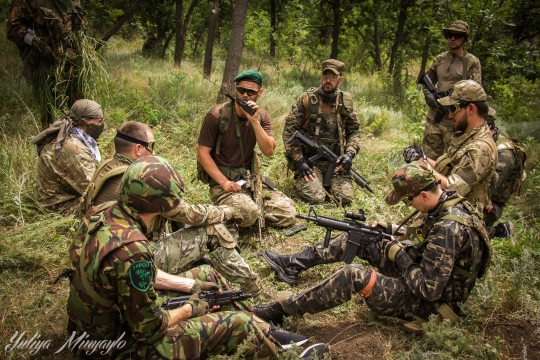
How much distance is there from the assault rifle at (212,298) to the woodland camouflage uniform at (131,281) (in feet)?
0.60

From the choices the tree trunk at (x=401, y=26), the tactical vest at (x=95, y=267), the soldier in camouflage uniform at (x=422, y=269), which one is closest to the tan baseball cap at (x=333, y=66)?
the soldier in camouflage uniform at (x=422, y=269)

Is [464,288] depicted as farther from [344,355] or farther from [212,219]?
[212,219]

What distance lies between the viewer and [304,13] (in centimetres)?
1548

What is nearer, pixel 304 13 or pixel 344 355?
pixel 344 355

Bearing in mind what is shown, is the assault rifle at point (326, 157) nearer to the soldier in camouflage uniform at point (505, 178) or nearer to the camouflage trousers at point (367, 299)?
the soldier in camouflage uniform at point (505, 178)

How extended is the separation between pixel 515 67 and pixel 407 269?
7604mm

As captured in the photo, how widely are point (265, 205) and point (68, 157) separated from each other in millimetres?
2216

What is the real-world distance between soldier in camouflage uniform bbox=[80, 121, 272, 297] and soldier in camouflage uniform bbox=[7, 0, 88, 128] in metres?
2.57

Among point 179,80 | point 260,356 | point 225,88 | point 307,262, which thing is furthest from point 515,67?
point 260,356

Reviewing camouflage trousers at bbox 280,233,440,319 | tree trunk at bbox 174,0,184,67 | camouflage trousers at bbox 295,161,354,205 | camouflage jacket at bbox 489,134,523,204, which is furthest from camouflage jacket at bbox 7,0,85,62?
tree trunk at bbox 174,0,184,67

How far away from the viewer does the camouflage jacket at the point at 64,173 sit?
442cm

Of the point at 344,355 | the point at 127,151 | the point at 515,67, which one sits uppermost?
the point at 515,67

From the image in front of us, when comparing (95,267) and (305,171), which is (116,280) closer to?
(95,267)

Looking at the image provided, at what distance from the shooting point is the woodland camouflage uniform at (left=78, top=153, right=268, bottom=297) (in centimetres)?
360
